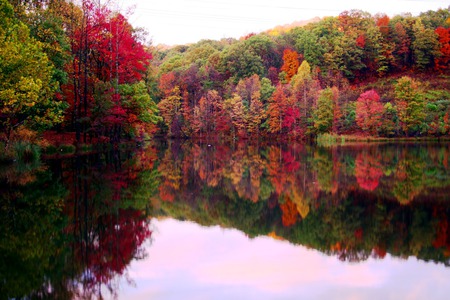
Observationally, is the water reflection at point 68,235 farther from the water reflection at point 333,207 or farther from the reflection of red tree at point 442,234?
the reflection of red tree at point 442,234

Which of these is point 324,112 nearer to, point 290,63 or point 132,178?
point 290,63

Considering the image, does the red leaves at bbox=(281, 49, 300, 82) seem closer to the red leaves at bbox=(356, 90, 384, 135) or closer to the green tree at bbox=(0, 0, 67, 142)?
the red leaves at bbox=(356, 90, 384, 135)

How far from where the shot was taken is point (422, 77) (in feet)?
232

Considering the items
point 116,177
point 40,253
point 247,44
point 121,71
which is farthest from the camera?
point 247,44

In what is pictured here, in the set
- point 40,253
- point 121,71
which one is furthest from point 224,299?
point 121,71

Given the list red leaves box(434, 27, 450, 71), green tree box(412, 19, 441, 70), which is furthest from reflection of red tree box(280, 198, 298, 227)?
red leaves box(434, 27, 450, 71)

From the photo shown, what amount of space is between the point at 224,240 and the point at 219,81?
67425 mm

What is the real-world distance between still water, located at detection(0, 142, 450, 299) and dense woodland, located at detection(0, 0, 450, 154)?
985 cm

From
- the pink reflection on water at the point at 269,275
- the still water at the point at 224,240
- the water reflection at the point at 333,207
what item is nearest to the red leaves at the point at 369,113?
the water reflection at the point at 333,207

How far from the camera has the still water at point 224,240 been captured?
505 centimetres

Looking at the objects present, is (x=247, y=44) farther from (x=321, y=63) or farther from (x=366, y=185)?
(x=366, y=185)

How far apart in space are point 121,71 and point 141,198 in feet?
76.9

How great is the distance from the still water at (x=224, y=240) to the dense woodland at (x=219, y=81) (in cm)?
985

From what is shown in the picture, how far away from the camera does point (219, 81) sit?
73.4 m
